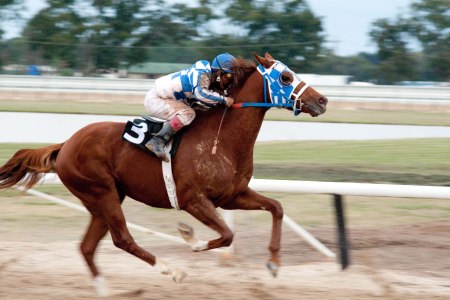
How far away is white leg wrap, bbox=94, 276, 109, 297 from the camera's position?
20.1 ft

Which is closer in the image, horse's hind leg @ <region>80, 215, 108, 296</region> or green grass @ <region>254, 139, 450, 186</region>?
horse's hind leg @ <region>80, 215, 108, 296</region>

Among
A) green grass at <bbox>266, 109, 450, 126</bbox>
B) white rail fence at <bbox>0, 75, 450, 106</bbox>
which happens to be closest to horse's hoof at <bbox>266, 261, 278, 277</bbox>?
green grass at <bbox>266, 109, 450, 126</bbox>

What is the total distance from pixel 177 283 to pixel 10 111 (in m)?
13.0

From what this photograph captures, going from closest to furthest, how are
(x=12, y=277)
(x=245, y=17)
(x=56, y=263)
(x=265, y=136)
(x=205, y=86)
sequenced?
(x=205, y=86)
(x=12, y=277)
(x=56, y=263)
(x=265, y=136)
(x=245, y=17)

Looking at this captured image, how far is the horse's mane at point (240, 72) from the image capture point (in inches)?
247

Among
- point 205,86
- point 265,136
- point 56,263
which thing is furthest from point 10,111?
point 205,86

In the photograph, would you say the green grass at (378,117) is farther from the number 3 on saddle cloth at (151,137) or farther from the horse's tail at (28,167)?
the number 3 on saddle cloth at (151,137)

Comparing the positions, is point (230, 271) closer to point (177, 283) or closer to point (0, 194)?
point (177, 283)

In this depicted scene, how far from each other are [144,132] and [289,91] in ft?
3.54

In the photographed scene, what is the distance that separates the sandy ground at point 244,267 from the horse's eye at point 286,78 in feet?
4.85

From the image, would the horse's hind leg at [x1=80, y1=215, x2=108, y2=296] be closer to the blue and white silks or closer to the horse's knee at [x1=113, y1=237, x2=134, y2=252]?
the horse's knee at [x1=113, y1=237, x2=134, y2=252]

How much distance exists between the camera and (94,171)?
6.33 meters

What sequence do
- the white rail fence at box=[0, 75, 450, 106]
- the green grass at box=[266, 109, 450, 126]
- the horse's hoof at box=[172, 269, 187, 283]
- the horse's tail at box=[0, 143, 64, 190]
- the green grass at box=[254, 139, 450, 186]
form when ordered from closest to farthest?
the horse's hoof at box=[172, 269, 187, 283], the horse's tail at box=[0, 143, 64, 190], the green grass at box=[254, 139, 450, 186], the green grass at box=[266, 109, 450, 126], the white rail fence at box=[0, 75, 450, 106]

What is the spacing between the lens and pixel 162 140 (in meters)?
6.16
